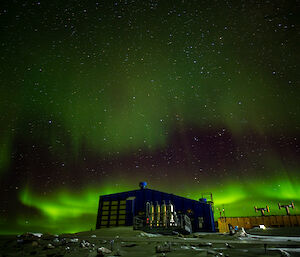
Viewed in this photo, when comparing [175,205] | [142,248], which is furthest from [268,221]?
[142,248]

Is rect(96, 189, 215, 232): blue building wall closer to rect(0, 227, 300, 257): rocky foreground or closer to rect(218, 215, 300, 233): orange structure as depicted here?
rect(218, 215, 300, 233): orange structure

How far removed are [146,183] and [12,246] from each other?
20186 millimetres

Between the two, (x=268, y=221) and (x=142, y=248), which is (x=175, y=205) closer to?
(x=142, y=248)

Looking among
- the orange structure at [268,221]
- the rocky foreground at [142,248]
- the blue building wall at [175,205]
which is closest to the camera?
the rocky foreground at [142,248]

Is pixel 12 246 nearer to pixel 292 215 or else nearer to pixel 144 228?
pixel 144 228

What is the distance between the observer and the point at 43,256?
3396 mm

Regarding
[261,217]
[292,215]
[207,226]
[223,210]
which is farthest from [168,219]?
[292,215]

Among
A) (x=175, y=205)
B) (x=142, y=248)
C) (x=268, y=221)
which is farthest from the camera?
(x=268, y=221)

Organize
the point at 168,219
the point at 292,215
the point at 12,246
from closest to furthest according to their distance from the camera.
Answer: the point at 12,246 < the point at 168,219 < the point at 292,215

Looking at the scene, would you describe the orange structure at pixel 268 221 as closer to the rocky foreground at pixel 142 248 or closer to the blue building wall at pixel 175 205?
the blue building wall at pixel 175 205

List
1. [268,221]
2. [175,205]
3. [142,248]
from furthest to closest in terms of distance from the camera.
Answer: [268,221]
[175,205]
[142,248]

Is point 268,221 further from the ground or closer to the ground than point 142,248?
closer to the ground

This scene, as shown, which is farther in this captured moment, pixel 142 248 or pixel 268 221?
pixel 268 221

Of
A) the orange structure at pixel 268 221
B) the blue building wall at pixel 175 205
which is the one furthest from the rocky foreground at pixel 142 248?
the orange structure at pixel 268 221
